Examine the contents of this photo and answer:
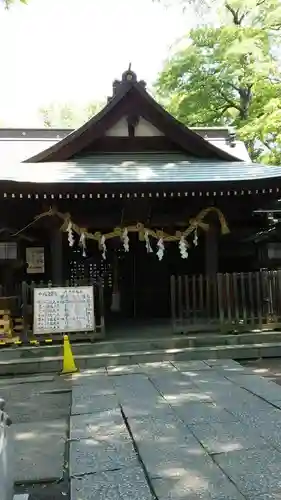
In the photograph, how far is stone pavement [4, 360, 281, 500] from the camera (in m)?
3.59

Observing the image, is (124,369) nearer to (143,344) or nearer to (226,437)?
(143,344)

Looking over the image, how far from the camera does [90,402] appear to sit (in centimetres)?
611

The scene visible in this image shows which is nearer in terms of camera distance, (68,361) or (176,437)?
(176,437)

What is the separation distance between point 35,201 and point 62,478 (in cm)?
739

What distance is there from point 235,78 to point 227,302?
43.0 ft

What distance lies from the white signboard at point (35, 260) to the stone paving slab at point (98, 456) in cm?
754

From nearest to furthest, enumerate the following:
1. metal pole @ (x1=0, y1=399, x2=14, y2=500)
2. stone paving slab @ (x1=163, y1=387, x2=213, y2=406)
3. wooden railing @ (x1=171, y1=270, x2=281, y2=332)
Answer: metal pole @ (x1=0, y1=399, x2=14, y2=500)
stone paving slab @ (x1=163, y1=387, x2=213, y2=406)
wooden railing @ (x1=171, y1=270, x2=281, y2=332)

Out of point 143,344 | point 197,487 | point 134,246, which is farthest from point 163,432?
point 134,246

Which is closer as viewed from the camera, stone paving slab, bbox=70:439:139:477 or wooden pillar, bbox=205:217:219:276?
stone paving slab, bbox=70:439:139:477

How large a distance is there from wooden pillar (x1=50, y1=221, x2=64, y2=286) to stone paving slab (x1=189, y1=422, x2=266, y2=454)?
19.6 feet

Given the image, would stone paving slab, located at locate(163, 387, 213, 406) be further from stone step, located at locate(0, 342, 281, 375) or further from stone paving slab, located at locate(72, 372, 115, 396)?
stone step, located at locate(0, 342, 281, 375)

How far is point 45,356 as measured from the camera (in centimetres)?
887

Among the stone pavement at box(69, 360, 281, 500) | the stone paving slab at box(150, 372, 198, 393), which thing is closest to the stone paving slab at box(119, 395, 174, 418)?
the stone pavement at box(69, 360, 281, 500)

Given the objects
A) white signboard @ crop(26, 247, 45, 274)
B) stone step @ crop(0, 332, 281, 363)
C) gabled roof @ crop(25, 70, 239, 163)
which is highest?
gabled roof @ crop(25, 70, 239, 163)
